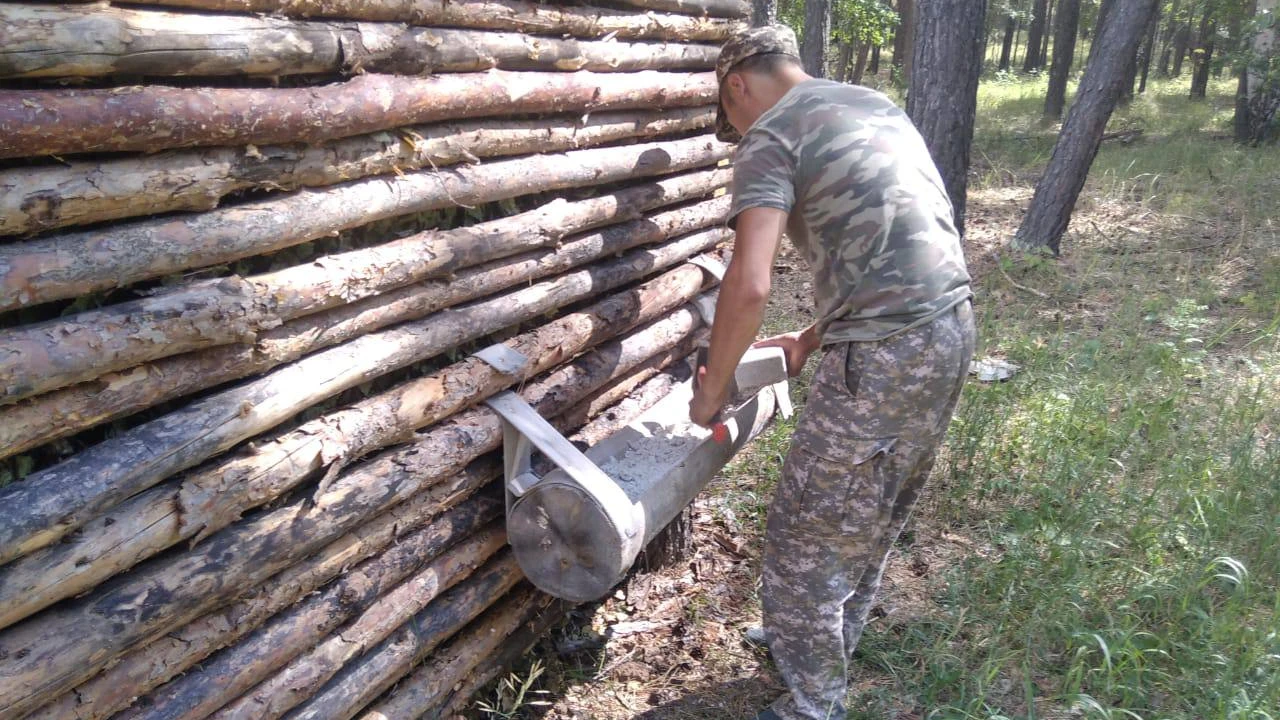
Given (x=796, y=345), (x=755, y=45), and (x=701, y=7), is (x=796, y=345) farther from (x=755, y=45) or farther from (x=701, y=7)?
(x=701, y=7)

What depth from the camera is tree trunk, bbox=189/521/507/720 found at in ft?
7.67

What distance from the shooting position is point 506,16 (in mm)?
3029

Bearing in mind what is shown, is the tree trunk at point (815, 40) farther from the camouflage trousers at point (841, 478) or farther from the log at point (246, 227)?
the camouflage trousers at point (841, 478)

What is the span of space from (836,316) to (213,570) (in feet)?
Result: 7.14

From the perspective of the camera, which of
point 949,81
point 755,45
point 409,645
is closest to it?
point 409,645

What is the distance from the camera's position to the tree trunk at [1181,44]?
2598 centimetres

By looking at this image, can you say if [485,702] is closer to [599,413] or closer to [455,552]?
[455,552]

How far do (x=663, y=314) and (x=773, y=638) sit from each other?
164 centimetres

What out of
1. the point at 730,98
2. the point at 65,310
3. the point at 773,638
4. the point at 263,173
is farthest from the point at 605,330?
the point at 65,310

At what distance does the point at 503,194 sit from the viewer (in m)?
3.11

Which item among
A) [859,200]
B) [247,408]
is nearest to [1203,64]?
[859,200]

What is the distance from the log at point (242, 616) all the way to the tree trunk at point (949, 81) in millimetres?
5918

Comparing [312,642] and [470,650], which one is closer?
[312,642]

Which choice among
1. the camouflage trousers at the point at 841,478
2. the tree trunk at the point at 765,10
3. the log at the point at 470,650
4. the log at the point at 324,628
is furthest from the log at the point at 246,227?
the tree trunk at the point at 765,10
